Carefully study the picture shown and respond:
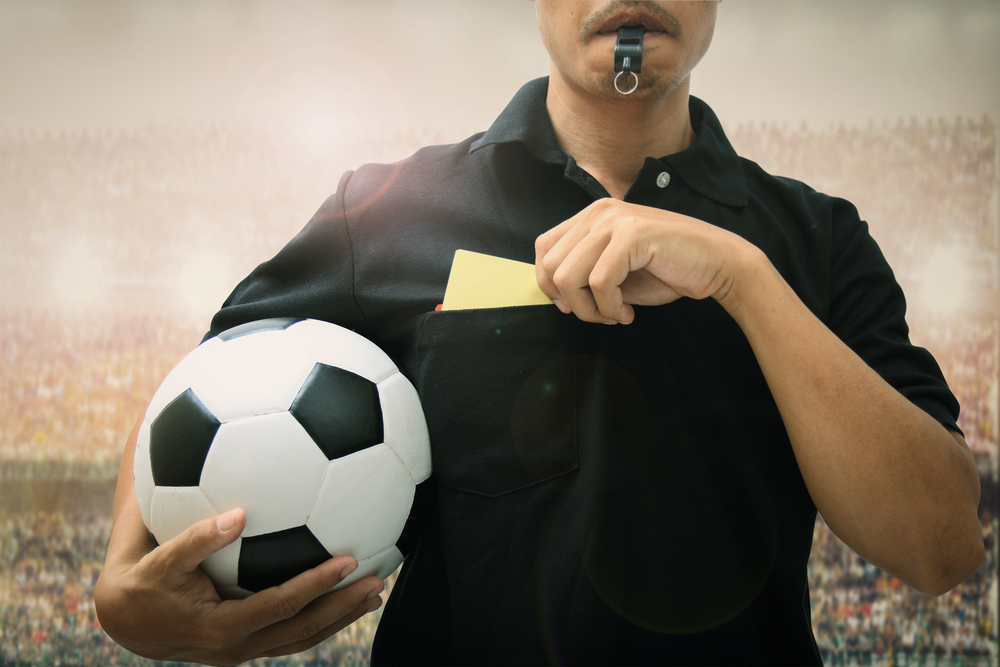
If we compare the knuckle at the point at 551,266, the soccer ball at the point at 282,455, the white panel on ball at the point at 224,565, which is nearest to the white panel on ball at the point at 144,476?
the soccer ball at the point at 282,455

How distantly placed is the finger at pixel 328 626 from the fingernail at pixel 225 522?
163mm

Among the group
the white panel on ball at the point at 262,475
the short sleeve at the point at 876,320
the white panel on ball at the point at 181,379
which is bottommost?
the white panel on ball at the point at 262,475

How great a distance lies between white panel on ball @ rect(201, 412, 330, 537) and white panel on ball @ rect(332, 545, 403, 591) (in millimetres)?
106

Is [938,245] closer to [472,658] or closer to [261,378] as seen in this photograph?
[472,658]

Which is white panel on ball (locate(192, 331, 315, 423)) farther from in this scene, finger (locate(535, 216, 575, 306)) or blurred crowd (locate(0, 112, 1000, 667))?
blurred crowd (locate(0, 112, 1000, 667))

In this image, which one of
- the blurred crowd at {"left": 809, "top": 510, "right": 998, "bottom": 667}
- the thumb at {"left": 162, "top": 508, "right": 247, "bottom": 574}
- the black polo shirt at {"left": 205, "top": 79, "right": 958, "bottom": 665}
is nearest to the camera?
the thumb at {"left": 162, "top": 508, "right": 247, "bottom": 574}

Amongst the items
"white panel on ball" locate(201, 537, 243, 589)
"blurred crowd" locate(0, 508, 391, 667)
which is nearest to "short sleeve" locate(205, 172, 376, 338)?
"white panel on ball" locate(201, 537, 243, 589)

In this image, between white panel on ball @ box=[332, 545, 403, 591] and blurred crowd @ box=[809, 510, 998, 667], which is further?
blurred crowd @ box=[809, 510, 998, 667]

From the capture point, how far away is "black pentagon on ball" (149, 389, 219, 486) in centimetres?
68

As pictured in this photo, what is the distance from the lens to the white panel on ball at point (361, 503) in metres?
0.68

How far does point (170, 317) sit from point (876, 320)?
2.07m

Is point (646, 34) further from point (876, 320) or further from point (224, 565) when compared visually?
point (224, 565)

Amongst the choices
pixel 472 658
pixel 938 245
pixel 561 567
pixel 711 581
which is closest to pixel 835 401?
pixel 711 581

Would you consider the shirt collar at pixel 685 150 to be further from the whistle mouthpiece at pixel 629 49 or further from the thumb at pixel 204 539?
the thumb at pixel 204 539
